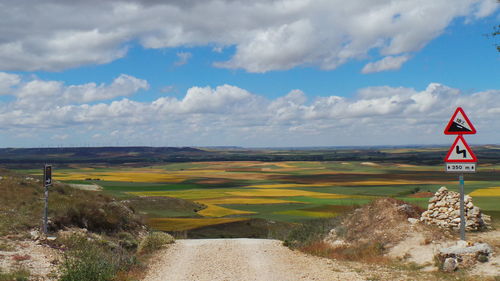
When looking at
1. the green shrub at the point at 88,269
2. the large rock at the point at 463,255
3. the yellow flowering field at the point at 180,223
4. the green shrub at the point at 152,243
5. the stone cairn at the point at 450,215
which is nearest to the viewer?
the green shrub at the point at 88,269

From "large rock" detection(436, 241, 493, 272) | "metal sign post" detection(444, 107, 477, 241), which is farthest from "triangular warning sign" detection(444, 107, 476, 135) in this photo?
"large rock" detection(436, 241, 493, 272)

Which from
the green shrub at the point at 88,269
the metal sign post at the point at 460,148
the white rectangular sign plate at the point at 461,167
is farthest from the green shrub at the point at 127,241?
the metal sign post at the point at 460,148

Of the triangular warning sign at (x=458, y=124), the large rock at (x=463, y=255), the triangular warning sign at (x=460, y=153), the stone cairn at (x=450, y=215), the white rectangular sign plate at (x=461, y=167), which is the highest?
the triangular warning sign at (x=458, y=124)

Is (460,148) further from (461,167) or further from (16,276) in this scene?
(16,276)

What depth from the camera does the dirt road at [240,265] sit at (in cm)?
1497

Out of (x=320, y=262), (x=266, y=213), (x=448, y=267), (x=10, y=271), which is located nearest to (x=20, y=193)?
(x=10, y=271)

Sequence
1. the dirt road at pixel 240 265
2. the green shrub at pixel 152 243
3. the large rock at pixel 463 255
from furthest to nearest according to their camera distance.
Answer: the green shrub at pixel 152 243, the dirt road at pixel 240 265, the large rock at pixel 463 255

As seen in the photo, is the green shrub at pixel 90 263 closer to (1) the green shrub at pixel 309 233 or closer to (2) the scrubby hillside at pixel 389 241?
(1) the green shrub at pixel 309 233

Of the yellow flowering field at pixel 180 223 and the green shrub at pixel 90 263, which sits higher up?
the green shrub at pixel 90 263

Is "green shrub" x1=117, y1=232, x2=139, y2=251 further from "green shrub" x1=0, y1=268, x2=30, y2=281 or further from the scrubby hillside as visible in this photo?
the scrubby hillside

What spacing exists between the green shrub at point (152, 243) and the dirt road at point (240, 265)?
27.6 inches

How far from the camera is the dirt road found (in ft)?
49.1

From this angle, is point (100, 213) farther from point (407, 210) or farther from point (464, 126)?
point (464, 126)

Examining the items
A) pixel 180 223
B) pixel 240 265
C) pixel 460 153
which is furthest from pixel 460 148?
pixel 180 223
